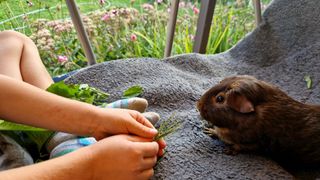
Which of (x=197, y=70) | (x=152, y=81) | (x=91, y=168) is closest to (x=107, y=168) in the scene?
(x=91, y=168)

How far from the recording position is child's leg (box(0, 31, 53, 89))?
135 cm

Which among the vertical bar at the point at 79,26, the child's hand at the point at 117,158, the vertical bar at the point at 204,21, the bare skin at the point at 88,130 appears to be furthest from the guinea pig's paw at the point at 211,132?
the vertical bar at the point at 79,26

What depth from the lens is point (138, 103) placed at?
1260 mm

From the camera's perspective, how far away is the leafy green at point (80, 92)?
1.23 meters

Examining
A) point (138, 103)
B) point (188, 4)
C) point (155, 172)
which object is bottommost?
point (155, 172)

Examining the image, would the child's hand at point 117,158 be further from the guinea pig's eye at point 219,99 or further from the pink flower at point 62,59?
the pink flower at point 62,59

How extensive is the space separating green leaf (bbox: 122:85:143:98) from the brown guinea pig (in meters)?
0.36

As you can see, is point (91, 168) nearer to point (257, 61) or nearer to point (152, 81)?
point (152, 81)

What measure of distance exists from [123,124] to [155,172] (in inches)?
6.7

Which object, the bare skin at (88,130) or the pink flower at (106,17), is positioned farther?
the pink flower at (106,17)

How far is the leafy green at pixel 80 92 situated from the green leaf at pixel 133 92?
80 millimetres

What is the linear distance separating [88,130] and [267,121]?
49 centimetres

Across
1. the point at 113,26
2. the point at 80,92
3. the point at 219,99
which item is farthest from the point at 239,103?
the point at 113,26

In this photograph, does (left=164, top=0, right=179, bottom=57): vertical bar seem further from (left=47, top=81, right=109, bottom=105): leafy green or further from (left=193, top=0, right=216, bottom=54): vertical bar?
(left=47, top=81, right=109, bottom=105): leafy green
